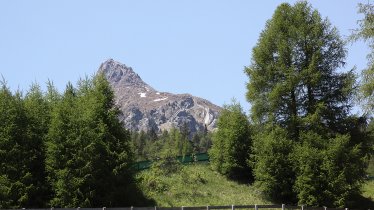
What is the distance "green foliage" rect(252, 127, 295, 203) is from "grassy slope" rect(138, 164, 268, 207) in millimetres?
1441

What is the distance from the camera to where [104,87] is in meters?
38.3

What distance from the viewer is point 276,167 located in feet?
136

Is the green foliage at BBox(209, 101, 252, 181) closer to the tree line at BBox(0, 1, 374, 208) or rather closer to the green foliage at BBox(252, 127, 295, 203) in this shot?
the tree line at BBox(0, 1, 374, 208)

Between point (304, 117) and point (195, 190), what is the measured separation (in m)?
10.9

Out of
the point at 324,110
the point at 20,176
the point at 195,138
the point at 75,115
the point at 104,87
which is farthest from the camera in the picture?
the point at 195,138

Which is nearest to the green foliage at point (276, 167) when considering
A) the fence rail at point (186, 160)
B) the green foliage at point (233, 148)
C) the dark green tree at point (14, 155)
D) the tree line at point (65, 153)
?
the green foliage at point (233, 148)

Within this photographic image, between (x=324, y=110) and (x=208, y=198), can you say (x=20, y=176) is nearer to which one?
(x=208, y=198)

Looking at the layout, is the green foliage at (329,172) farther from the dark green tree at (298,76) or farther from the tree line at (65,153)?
the tree line at (65,153)

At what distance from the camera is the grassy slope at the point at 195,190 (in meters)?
39.6

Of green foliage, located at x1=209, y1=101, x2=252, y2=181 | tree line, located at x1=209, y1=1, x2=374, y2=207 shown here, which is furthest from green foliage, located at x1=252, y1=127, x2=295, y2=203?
green foliage, located at x1=209, y1=101, x2=252, y2=181

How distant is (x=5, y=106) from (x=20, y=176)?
4.86m

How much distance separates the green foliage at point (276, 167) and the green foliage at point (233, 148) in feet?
13.8

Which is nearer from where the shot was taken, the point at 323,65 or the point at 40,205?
the point at 40,205

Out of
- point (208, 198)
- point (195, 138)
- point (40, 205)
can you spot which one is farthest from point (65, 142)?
point (195, 138)
